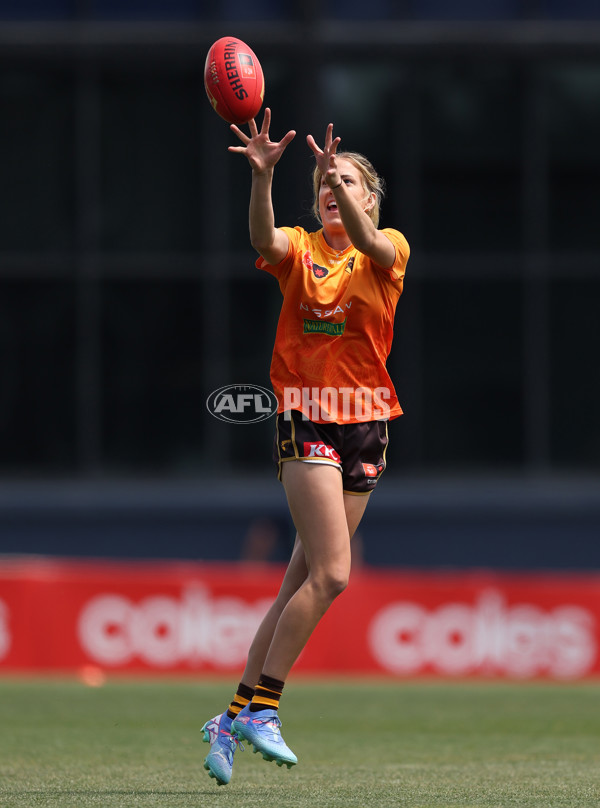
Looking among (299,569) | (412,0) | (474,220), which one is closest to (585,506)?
(474,220)

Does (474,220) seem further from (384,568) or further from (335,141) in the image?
(335,141)

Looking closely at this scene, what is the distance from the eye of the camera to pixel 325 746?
805 cm

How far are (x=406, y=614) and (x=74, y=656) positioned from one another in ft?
10.9

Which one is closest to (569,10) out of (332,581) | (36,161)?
(36,161)

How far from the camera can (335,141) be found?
5.48m

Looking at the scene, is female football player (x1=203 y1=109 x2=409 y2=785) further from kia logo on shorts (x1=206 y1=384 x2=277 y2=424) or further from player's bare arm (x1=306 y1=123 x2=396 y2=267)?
kia logo on shorts (x1=206 y1=384 x2=277 y2=424)

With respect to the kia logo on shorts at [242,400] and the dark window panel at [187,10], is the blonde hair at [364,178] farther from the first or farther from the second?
the dark window panel at [187,10]

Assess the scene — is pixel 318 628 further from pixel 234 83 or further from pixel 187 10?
pixel 187 10

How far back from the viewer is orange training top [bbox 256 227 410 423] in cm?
578

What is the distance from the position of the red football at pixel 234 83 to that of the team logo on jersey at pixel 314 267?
0.63m

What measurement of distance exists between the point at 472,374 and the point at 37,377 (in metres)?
6.18

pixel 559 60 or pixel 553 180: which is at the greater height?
pixel 559 60

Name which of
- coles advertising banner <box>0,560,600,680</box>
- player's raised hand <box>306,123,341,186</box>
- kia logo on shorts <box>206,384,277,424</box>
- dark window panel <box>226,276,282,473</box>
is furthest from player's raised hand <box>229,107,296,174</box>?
dark window panel <box>226,276,282,473</box>

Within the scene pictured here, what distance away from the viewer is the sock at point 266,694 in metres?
5.63
